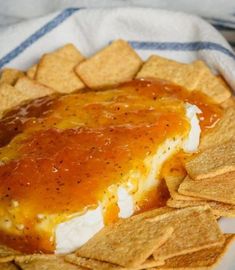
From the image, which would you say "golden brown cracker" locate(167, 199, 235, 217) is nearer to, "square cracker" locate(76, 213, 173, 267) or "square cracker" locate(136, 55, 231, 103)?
"square cracker" locate(76, 213, 173, 267)

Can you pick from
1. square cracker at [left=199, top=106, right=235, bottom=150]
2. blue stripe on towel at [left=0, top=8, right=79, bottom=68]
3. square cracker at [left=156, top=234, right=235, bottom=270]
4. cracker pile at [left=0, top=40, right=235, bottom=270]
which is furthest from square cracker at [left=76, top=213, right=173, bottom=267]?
→ blue stripe on towel at [left=0, top=8, right=79, bottom=68]

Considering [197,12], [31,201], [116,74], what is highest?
[197,12]

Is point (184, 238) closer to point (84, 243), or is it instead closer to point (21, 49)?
point (84, 243)

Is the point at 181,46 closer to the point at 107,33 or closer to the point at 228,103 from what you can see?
the point at 107,33

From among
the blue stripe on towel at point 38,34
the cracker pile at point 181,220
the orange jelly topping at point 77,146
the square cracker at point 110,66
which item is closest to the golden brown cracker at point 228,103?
the cracker pile at point 181,220

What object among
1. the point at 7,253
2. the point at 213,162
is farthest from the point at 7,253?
the point at 213,162

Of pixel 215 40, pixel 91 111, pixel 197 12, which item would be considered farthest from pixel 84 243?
pixel 197 12

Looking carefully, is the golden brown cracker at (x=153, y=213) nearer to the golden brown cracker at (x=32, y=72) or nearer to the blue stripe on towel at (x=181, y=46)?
the blue stripe on towel at (x=181, y=46)
